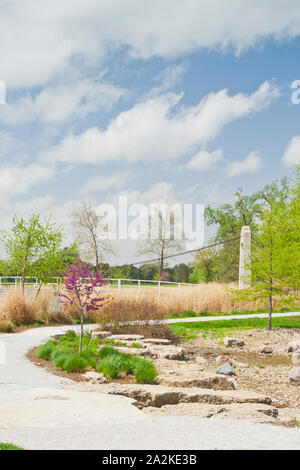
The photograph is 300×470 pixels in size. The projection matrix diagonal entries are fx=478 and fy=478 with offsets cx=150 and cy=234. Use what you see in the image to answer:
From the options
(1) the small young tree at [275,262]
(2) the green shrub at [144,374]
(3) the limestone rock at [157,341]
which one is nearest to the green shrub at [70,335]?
(3) the limestone rock at [157,341]

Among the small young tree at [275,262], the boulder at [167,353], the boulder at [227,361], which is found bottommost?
the boulder at [227,361]

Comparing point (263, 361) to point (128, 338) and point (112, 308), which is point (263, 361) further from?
point (112, 308)

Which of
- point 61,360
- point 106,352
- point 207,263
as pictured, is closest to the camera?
point 61,360

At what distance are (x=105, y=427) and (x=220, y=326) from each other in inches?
461

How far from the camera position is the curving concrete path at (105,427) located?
4309mm

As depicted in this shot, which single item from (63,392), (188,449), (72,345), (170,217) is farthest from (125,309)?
(170,217)

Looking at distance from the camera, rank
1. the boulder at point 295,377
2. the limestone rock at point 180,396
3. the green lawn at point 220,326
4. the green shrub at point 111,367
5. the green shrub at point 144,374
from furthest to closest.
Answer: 1. the green lawn at point 220,326
2. the boulder at point 295,377
3. the green shrub at point 111,367
4. the green shrub at point 144,374
5. the limestone rock at point 180,396

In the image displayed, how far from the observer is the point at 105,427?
4832 millimetres

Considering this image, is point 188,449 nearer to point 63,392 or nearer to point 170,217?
point 63,392

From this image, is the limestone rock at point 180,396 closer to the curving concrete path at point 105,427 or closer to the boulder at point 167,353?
the curving concrete path at point 105,427

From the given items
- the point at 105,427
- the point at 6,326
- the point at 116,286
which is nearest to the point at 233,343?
the point at 6,326

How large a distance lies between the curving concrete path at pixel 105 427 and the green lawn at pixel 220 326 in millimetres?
7173

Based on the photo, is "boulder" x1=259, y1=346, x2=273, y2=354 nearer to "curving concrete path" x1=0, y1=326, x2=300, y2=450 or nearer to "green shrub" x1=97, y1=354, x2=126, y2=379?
"green shrub" x1=97, y1=354, x2=126, y2=379
